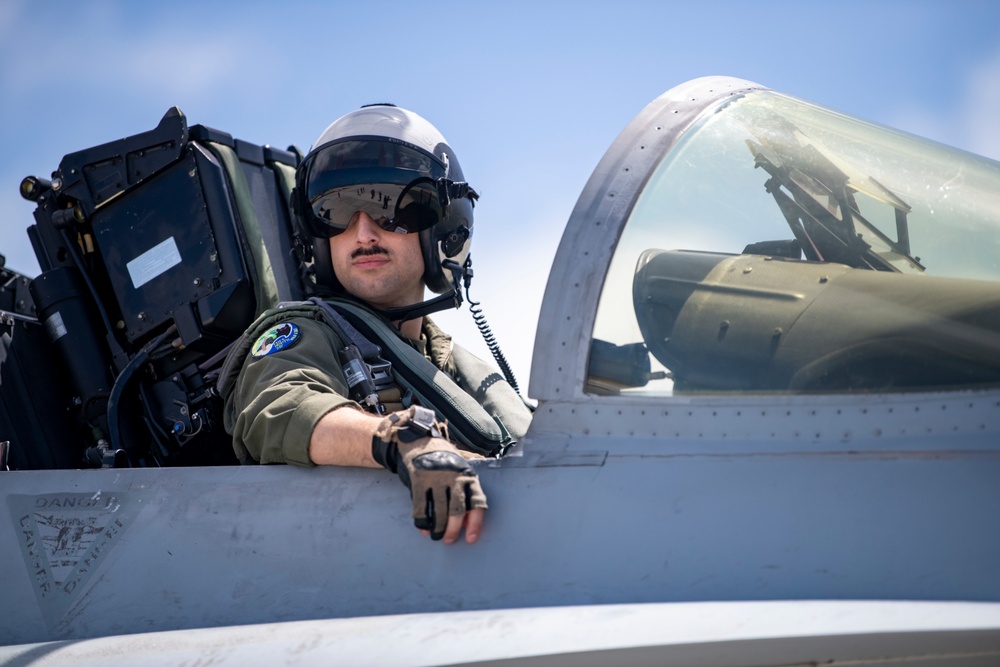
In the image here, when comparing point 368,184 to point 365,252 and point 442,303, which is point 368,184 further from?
point 442,303

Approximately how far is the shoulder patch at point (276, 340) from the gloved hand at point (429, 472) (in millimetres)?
673

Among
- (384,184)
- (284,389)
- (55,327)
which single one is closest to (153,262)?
(55,327)

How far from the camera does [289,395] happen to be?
2.38 m

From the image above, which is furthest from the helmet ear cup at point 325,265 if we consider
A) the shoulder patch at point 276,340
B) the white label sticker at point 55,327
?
the white label sticker at point 55,327

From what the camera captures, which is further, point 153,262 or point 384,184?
point 153,262

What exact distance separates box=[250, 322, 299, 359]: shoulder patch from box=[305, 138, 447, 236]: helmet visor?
0.53m

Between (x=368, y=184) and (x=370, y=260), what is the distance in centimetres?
25

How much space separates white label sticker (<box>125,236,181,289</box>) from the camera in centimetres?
345

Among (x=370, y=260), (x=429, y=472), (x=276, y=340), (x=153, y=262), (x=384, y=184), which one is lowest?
(x=429, y=472)

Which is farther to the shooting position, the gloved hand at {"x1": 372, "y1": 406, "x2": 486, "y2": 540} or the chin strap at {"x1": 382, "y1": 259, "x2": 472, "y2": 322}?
the chin strap at {"x1": 382, "y1": 259, "x2": 472, "y2": 322}

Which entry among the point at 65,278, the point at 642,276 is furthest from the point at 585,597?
the point at 65,278

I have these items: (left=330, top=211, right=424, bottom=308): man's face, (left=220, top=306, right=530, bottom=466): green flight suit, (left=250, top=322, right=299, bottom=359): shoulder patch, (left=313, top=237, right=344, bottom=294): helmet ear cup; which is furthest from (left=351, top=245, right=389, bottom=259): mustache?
(left=250, top=322, right=299, bottom=359): shoulder patch

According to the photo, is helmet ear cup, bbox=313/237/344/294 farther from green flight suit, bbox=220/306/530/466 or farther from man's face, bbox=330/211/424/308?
green flight suit, bbox=220/306/530/466

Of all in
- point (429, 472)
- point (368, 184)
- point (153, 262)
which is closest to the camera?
point (429, 472)
